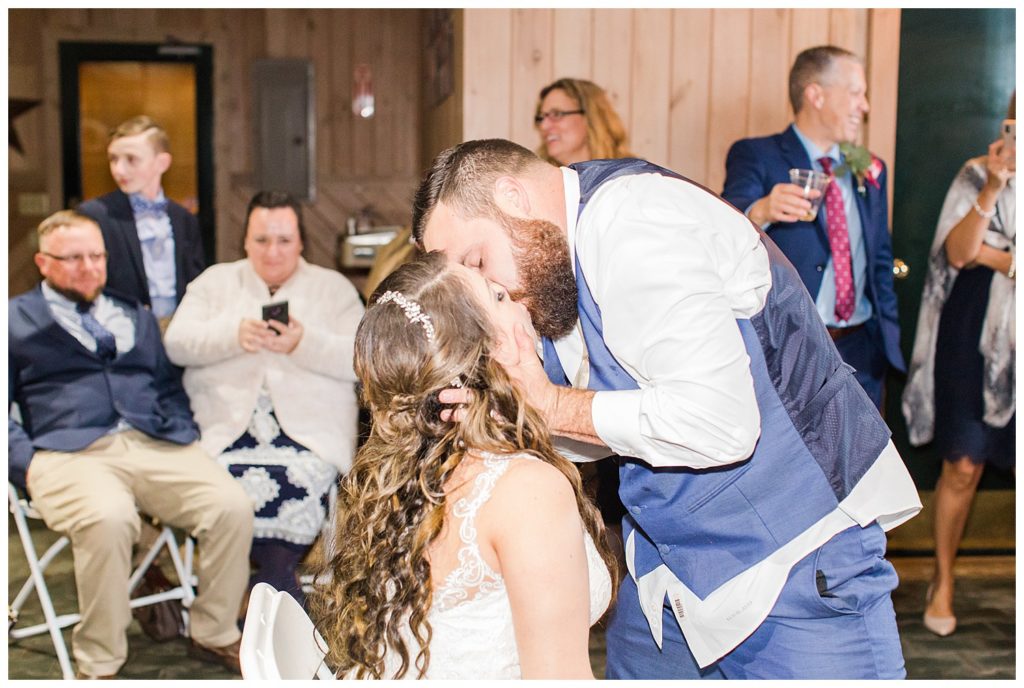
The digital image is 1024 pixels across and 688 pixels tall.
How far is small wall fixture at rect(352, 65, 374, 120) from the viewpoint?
289 inches

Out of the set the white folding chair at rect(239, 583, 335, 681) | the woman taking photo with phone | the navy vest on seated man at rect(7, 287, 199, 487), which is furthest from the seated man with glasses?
the woman taking photo with phone

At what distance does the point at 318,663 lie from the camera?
159cm

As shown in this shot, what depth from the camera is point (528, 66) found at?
13.1 feet

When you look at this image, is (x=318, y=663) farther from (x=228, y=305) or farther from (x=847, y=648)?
(x=228, y=305)

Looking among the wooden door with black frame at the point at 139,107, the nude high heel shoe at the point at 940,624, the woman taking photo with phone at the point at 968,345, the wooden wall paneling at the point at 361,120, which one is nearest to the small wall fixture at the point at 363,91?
the wooden wall paneling at the point at 361,120

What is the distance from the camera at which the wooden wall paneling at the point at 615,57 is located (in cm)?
400

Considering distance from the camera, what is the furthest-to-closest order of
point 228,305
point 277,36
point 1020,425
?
point 277,36, point 228,305, point 1020,425

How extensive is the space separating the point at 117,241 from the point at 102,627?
4.59ft

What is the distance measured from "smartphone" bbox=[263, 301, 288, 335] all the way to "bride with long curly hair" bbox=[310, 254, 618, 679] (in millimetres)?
1782

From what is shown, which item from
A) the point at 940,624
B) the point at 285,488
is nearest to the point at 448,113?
the point at 285,488

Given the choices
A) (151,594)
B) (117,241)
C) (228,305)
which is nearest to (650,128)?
(228,305)

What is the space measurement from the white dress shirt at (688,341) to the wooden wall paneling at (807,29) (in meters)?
2.86

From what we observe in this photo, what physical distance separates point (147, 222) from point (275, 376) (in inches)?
34.9

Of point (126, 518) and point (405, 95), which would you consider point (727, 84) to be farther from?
point (405, 95)
